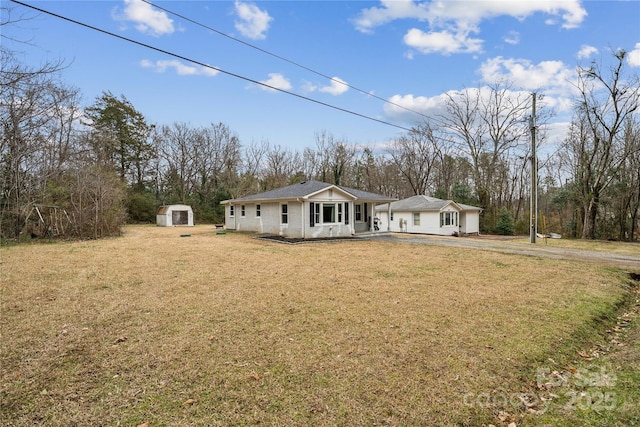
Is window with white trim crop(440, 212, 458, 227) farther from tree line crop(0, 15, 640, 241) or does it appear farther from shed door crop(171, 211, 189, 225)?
shed door crop(171, 211, 189, 225)

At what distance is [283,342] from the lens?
414 cm

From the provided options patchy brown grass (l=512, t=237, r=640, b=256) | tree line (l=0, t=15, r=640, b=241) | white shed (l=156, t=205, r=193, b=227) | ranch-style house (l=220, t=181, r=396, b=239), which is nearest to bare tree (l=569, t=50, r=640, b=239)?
tree line (l=0, t=15, r=640, b=241)

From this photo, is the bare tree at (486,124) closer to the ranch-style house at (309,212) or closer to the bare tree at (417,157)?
the bare tree at (417,157)

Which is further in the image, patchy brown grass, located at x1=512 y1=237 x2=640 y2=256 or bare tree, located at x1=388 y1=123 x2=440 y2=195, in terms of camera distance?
bare tree, located at x1=388 y1=123 x2=440 y2=195

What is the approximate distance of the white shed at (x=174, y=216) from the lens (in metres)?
29.4

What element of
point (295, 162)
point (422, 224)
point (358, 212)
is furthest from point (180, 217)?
point (422, 224)

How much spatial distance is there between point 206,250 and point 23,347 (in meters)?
8.65

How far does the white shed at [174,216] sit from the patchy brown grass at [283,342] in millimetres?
21522

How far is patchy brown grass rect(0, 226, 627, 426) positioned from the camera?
110 inches

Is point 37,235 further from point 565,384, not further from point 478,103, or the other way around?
point 478,103

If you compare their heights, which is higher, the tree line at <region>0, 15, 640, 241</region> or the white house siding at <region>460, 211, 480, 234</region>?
the tree line at <region>0, 15, 640, 241</region>

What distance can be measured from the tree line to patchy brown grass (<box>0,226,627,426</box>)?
211 inches

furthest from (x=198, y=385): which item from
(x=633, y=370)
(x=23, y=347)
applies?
(x=633, y=370)

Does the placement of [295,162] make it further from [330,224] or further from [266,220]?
[330,224]
